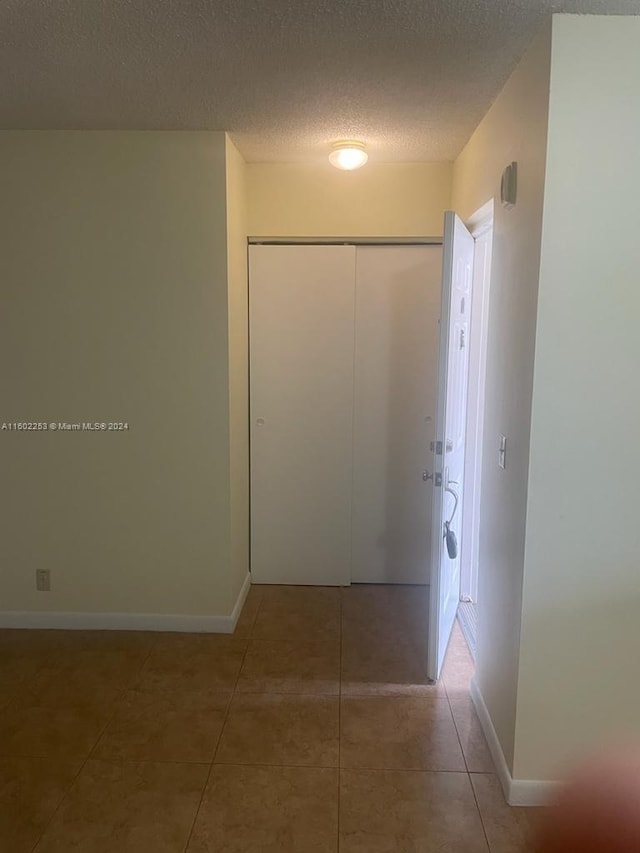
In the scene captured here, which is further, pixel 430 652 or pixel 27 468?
pixel 27 468

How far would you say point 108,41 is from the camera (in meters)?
1.91

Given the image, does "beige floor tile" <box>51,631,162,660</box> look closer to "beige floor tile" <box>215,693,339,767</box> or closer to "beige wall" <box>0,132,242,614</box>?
"beige wall" <box>0,132,242,614</box>

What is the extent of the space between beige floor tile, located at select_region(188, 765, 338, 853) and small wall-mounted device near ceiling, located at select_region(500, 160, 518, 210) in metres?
2.04

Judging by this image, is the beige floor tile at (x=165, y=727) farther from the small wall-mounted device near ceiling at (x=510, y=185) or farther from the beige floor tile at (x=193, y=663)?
the small wall-mounted device near ceiling at (x=510, y=185)

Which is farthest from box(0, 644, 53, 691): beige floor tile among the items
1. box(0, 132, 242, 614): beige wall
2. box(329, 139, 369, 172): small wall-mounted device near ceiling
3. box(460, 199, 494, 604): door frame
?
box(329, 139, 369, 172): small wall-mounted device near ceiling

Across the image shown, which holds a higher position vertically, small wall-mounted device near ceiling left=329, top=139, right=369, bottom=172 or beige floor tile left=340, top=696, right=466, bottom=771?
small wall-mounted device near ceiling left=329, top=139, right=369, bottom=172

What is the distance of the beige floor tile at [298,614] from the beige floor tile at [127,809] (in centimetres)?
101

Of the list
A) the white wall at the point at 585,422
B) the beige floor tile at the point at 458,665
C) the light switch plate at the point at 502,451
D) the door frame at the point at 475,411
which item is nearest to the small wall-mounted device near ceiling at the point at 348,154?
the door frame at the point at 475,411

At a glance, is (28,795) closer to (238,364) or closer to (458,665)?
(458,665)

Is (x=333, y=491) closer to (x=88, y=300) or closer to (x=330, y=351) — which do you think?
(x=330, y=351)

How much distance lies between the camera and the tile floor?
1.89 meters

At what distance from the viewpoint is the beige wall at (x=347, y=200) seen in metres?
3.37

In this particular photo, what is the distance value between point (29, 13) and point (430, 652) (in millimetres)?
2655

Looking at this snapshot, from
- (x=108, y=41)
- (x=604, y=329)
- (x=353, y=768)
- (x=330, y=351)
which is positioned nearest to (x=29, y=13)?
(x=108, y=41)
